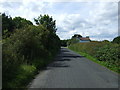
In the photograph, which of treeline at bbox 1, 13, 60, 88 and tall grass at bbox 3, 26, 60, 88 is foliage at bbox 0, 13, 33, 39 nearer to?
treeline at bbox 1, 13, 60, 88

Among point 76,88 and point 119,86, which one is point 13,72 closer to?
point 76,88

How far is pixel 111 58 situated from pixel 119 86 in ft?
21.4

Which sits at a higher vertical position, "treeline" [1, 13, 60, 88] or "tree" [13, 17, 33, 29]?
"tree" [13, 17, 33, 29]

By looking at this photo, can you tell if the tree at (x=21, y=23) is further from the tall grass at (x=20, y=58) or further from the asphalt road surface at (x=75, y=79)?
the asphalt road surface at (x=75, y=79)

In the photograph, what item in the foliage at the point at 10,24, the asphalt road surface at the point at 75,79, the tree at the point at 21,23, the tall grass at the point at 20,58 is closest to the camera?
the tall grass at the point at 20,58

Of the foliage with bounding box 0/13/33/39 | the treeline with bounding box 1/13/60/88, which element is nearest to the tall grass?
the treeline with bounding box 1/13/60/88

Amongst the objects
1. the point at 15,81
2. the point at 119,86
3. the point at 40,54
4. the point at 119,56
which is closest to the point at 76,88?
the point at 119,86

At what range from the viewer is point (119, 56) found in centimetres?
1212

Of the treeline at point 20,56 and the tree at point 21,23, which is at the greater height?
the tree at point 21,23

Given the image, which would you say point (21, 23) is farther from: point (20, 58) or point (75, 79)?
point (75, 79)

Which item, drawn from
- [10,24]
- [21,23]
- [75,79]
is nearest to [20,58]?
[75,79]

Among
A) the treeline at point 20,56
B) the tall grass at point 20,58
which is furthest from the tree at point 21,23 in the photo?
the tall grass at point 20,58

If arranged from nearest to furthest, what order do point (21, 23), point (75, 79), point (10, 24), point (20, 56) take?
point (75, 79) < point (20, 56) < point (21, 23) < point (10, 24)

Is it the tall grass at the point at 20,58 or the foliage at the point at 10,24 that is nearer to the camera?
the tall grass at the point at 20,58
